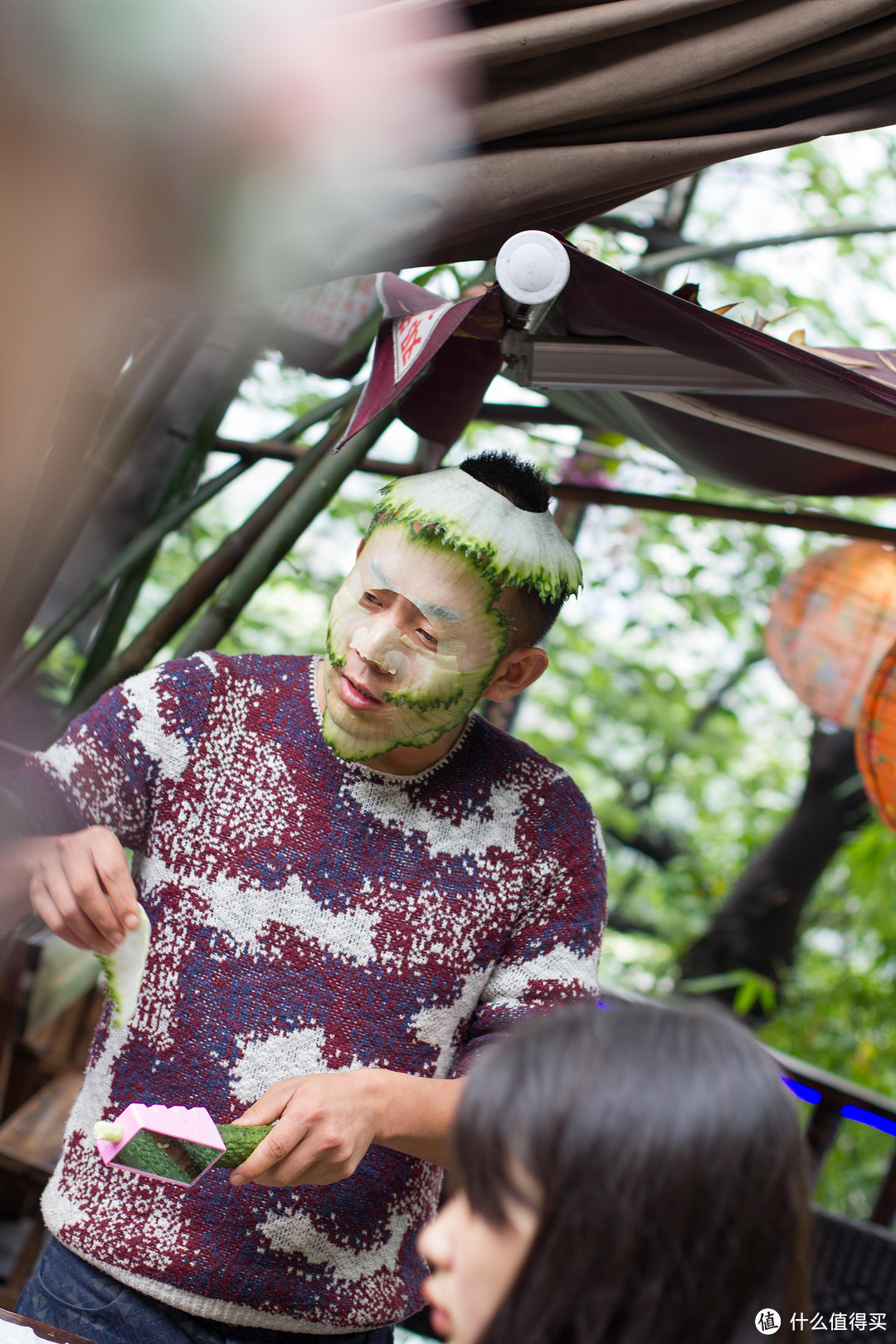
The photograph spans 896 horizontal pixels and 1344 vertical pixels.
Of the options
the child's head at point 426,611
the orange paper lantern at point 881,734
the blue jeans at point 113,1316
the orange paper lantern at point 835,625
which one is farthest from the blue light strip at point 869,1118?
the child's head at point 426,611

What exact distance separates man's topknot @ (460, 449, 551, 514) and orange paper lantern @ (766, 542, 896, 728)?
185 cm

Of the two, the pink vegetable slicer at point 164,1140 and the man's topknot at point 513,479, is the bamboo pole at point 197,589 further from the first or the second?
the pink vegetable slicer at point 164,1140

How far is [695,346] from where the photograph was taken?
138cm

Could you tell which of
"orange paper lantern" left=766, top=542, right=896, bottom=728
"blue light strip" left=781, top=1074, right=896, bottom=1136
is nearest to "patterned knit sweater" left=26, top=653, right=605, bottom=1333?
"blue light strip" left=781, top=1074, right=896, bottom=1136

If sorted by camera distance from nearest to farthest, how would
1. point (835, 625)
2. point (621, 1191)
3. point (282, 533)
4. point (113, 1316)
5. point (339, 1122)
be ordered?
point (621, 1191) → point (339, 1122) → point (113, 1316) → point (282, 533) → point (835, 625)

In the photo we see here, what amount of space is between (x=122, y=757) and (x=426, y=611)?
441 millimetres

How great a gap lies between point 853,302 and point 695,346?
175 inches

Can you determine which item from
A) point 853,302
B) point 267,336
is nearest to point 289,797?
point 267,336

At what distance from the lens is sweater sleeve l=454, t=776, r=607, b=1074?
140 cm

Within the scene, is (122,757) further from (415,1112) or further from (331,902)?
(415,1112)

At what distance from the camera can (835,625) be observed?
10.8ft

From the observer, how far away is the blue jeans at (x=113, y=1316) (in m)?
1.33

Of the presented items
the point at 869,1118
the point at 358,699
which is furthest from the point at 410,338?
the point at 869,1118

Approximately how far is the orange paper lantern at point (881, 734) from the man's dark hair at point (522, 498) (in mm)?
1411
